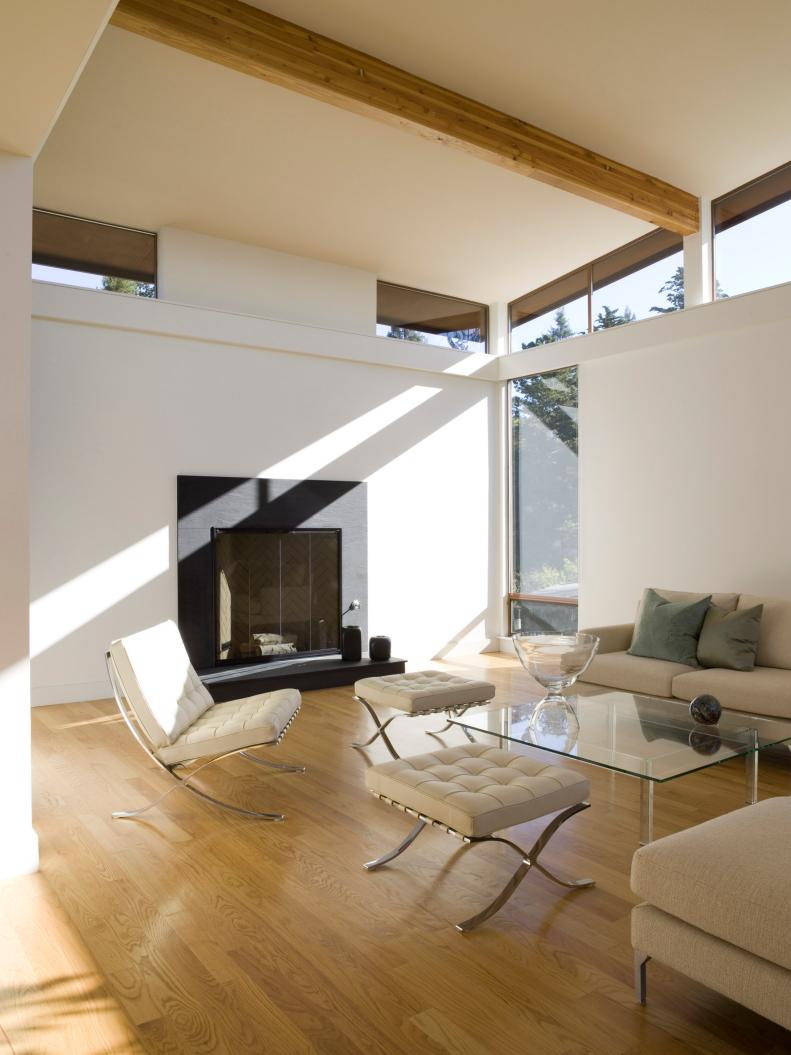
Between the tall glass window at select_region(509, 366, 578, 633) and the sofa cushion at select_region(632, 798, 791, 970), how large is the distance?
17.3 feet

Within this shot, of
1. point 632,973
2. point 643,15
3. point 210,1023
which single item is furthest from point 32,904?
point 643,15

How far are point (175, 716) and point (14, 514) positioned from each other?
3.84 feet

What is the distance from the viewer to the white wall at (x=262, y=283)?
6.03 metres

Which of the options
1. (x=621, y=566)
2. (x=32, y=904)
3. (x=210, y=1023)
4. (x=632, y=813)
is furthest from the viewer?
(x=621, y=566)

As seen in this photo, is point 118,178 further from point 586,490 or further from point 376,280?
point 586,490

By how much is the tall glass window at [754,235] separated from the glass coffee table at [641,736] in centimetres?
365

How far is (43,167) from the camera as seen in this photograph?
17.1 ft

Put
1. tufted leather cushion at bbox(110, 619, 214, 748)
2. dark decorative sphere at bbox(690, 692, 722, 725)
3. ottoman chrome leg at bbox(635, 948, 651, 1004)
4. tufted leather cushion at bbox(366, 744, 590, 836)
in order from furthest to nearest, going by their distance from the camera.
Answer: tufted leather cushion at bbox(110, 619, 214, 748), dark decorative sphere at bbox(690, 692, 722, 725), tufted leather cushion at bbox(366, 744, 590, 836), ottoman chrome leg at bbox(635, 948, 651, 1004)

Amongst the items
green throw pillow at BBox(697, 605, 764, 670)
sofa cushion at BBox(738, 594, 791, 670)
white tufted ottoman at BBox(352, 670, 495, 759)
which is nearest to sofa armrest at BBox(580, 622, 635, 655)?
green throw pillow at BBox(697, 605, 764, 670)

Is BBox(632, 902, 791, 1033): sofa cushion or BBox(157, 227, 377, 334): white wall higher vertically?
BBox(157, 227, 377, 334): white wall

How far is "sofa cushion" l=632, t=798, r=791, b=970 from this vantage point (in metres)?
1.68

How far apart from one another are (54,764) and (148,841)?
4.30 feet

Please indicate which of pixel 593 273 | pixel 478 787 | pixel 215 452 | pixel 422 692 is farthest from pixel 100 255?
pixel 478 787

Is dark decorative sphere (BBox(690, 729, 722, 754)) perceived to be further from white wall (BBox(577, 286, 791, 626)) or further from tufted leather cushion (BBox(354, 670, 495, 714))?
white wall (BBox(577, 286, 791, 626))
